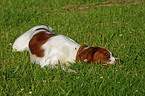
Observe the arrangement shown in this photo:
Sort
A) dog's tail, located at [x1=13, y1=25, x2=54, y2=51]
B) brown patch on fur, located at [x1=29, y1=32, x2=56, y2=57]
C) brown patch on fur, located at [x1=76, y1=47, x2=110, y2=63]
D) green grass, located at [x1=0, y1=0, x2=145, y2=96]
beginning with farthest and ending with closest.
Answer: dog's tail, located at [x1=13, y1=25, x2=54, y2=51], brown patch on fur, located at [x1=29, y1=32, x2=56, y2=57], brown patch on fur, located at [x1=76, y1=47, x2=110, y2=63], green grass, located at [x1=0, y1=0, x2=145, y2=96]

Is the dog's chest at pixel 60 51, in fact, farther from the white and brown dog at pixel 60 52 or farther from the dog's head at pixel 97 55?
the dog's head at pixel 97 55

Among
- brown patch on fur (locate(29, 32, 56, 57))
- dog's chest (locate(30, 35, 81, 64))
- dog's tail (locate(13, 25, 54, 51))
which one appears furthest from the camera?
dog's tail (locate(13, 25, 54, 51))

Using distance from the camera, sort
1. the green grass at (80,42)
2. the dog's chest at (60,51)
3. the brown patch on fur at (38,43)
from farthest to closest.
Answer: the brown patch on fur at (38,43), the dog's chest at (60,51), the green grass at (80,42)

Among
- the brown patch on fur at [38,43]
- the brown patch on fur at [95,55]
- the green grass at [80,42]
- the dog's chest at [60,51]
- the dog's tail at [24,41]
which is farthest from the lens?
the dog's tail at [24,41]

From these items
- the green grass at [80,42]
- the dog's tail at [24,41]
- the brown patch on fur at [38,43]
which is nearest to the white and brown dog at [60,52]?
the brown patch on fur at [38,43]

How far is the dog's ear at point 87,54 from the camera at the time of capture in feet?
11.7

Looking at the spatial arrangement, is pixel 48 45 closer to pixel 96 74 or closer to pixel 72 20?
pixel 96 74

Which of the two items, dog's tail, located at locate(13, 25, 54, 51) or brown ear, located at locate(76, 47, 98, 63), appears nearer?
brown ear, located at locate(76, 47, 98, 63)

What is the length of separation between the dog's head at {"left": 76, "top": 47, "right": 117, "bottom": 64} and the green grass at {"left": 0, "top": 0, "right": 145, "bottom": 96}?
4.2 inches

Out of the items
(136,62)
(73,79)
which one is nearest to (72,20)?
(136,62)

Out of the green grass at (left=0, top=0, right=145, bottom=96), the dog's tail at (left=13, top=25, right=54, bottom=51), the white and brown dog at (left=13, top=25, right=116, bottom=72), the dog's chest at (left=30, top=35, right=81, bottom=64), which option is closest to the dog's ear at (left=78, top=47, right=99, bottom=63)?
the white and brown dog at (left=13, top=25, right=116, bottom=72)

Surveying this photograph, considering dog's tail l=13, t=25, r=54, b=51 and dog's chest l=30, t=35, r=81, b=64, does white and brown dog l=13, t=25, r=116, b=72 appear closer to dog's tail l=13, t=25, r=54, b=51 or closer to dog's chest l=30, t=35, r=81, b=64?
dog's chest l=30, t=35, r=81, b=64

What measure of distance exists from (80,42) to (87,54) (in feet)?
5.57

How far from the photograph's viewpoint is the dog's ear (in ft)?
11.7
